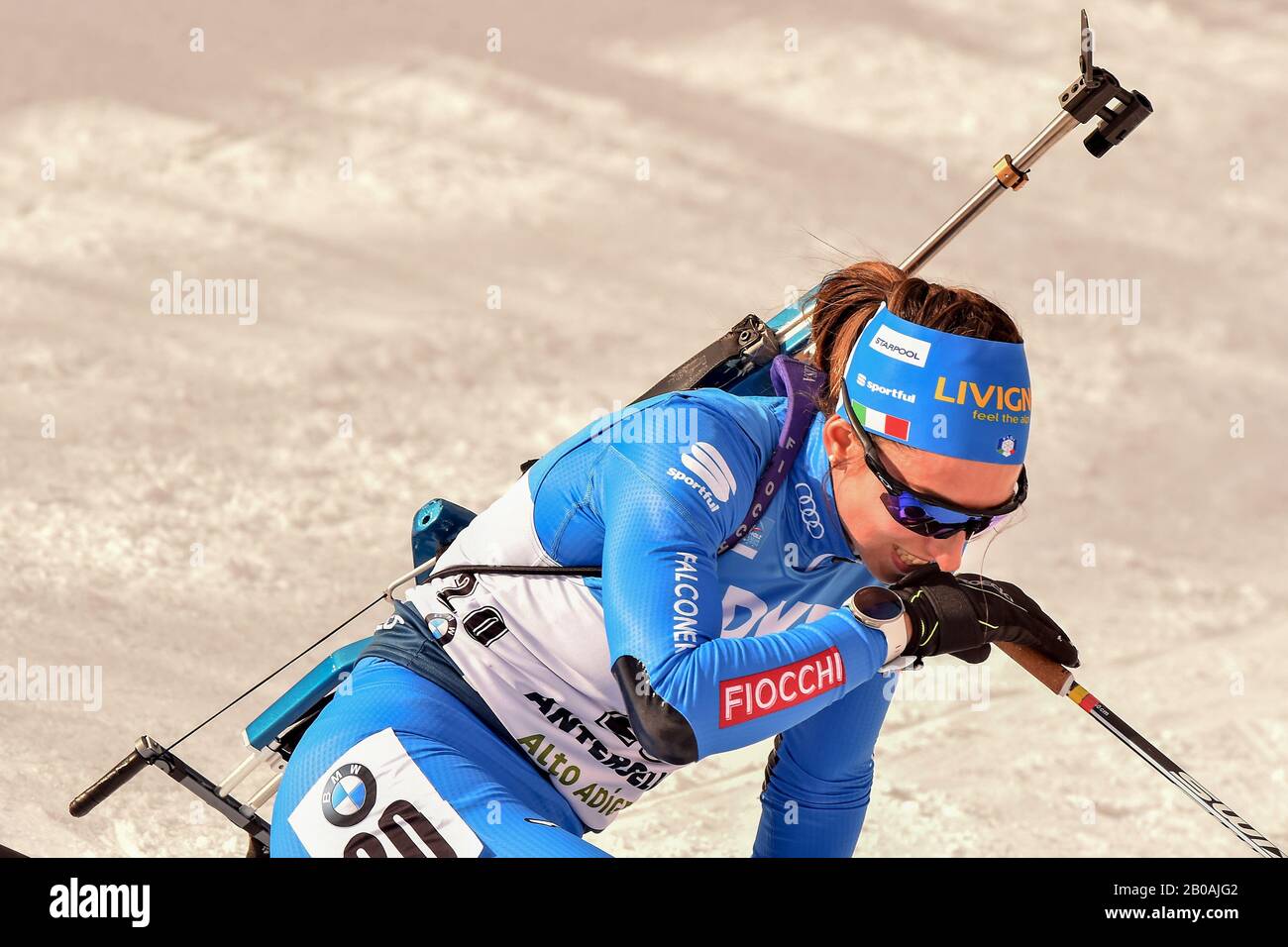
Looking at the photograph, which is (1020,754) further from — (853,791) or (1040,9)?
(1040,9)

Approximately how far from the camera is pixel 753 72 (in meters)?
12.0

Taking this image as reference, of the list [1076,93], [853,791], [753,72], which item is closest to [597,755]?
[853,791]

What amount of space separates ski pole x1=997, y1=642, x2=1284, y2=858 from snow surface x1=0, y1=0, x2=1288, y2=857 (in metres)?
1.44

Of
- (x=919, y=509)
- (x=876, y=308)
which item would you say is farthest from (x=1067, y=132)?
(x=919, y=509)

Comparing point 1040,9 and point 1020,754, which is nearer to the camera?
point 1020,754

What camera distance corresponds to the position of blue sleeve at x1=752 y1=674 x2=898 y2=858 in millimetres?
3361

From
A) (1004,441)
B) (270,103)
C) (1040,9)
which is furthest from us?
(1040,9)

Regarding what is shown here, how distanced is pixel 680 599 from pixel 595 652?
34 cm

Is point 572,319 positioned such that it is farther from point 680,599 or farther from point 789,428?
point 680,599

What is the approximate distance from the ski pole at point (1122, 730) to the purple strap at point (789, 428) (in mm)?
524

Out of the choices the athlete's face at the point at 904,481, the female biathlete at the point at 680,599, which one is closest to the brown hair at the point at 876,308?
the female biathlete at the point at 680,599

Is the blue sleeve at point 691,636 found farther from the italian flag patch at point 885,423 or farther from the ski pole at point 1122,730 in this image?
the ski pole at point 1122,730

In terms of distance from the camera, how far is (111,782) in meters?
3.85
